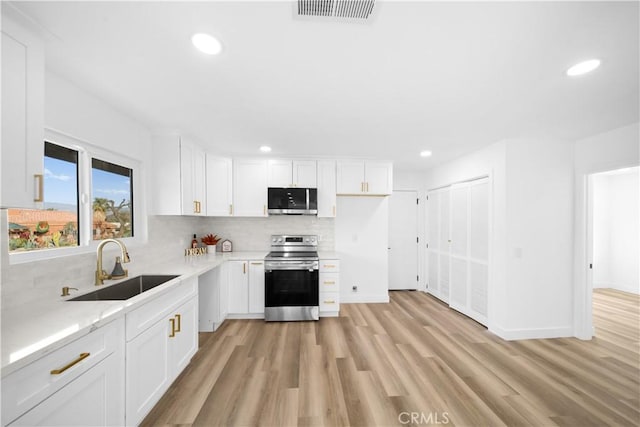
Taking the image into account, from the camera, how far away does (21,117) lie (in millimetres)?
1182

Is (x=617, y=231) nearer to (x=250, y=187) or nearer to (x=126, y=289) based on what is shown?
(x=250, y=187)

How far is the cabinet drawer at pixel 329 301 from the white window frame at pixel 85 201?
239 cm

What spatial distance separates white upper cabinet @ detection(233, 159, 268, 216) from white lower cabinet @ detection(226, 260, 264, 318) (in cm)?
83

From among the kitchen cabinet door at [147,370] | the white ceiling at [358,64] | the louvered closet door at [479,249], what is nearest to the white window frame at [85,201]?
the white ceiling at [358,64]

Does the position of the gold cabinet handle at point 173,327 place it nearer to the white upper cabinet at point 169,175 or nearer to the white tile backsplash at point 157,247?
the white tile backsplash at point 157,247

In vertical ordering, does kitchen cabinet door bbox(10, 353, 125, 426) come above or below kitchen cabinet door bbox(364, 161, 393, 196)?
below

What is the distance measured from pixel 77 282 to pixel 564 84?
391cm

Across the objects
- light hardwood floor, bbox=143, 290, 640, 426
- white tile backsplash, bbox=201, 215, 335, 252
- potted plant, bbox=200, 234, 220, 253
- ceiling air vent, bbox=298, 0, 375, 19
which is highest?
ceiling air vent, bbox=298, 0, 375, 19

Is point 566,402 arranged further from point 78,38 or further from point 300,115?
point 78,38

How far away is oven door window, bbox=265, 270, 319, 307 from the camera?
3.36 meters

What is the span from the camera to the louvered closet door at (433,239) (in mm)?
4484

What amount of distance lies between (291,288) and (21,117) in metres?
2.88

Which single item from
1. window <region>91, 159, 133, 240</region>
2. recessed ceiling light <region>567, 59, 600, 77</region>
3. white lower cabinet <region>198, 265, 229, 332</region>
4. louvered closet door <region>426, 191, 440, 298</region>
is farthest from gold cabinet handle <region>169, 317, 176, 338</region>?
louvered closet door <region>426, 191, 440, 298</region>

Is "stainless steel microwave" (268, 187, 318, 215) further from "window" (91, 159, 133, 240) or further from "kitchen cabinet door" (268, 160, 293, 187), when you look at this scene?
"window" (91, 159, 133, 240)
